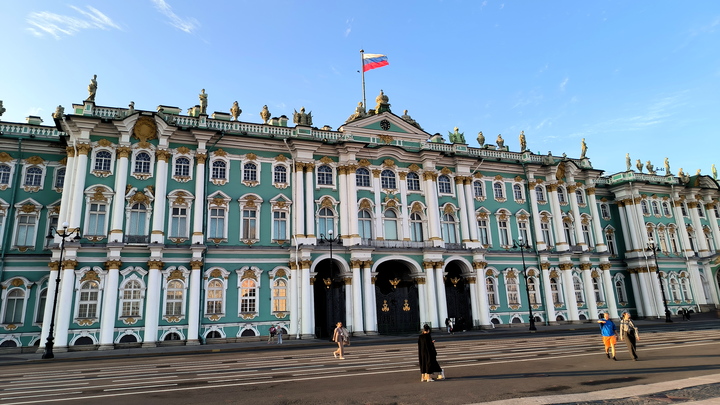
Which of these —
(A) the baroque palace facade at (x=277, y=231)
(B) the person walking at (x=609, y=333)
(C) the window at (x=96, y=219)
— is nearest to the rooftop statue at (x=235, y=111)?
(A) the baroque palace facade at (x=277, y=231)

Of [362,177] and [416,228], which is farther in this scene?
[416,228]

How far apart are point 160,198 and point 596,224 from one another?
4168 centimetres

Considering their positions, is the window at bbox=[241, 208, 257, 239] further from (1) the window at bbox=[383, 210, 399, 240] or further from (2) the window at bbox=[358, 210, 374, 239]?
(1) the window at bbox=[383, 210, 399, 240]

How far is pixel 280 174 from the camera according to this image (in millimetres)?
36875

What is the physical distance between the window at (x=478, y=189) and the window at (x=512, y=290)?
8.07 meters

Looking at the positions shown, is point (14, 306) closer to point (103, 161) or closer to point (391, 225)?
point (103, 161)

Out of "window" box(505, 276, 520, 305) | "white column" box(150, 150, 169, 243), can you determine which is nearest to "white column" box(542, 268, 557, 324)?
"window" box(505, 276, 520, 305)

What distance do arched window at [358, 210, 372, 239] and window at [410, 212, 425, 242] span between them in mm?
3848

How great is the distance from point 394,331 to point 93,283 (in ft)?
71.9

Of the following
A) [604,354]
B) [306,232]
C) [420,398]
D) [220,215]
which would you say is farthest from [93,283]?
[604,354]

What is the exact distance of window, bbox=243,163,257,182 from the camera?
118 ft

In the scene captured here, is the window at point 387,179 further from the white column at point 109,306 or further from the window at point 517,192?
the white column at point 109,306

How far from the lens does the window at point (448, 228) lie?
133ft

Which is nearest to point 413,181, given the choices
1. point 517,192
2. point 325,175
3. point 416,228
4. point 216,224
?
point 416,228
